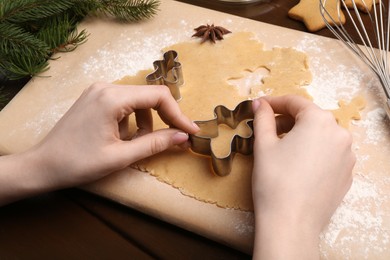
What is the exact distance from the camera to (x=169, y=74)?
897 millimetres

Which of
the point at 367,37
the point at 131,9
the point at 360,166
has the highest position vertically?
the point at 131,9

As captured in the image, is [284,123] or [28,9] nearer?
[284,123]

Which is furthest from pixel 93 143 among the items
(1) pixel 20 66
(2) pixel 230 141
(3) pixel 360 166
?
(3) pixel 360 166

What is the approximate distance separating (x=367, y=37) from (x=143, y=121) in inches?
19.7

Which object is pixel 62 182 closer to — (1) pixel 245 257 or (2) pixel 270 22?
(1) pixel 245 257

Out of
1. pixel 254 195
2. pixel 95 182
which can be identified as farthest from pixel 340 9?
pixel 95 182

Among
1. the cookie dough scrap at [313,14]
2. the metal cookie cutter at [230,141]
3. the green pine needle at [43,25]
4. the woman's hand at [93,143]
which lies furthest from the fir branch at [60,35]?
the cookie dough scrap at [313,14]

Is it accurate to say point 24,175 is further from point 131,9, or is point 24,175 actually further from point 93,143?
point 131,9

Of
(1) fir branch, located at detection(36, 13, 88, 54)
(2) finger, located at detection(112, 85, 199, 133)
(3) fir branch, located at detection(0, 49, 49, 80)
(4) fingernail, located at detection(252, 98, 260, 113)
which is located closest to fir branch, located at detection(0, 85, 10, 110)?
(3) fir branch, located at detection(0, 49, 49, 80)

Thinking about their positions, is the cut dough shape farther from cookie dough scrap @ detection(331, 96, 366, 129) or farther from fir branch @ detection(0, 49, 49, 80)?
fir branch @ detection(0, 49, 49, 80)

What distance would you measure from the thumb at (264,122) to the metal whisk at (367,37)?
25cm

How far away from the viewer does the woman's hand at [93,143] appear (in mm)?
688

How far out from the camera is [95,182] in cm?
76

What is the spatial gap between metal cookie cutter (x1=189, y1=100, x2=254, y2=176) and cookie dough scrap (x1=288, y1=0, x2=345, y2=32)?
0.34 metres
